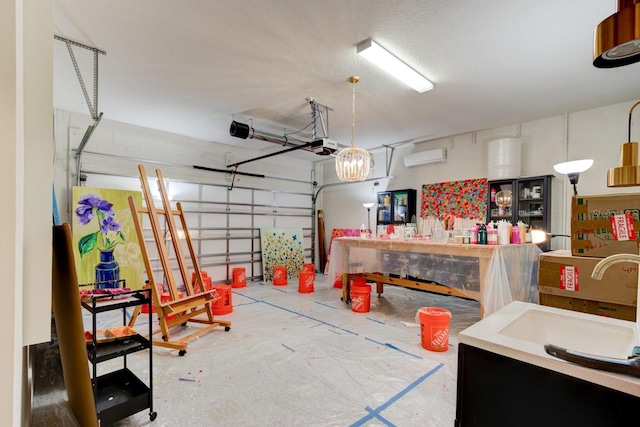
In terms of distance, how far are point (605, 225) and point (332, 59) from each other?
8.49 ft

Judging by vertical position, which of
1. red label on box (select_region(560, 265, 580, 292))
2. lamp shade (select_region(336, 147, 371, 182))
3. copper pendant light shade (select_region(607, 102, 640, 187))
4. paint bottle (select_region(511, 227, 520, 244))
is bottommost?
red label on box (select_region(560, 265, 580, 292))

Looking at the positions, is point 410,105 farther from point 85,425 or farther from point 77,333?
point 85,425

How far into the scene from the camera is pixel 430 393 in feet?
7.11

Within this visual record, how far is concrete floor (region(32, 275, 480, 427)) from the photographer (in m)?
1.90

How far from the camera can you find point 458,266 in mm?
3373

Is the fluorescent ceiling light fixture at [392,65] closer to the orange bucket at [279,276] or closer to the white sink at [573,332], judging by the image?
the white sink at [573,332]

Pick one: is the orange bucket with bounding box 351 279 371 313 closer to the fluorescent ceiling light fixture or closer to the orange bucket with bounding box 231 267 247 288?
the orange bucket with bounding box 231 267 247 288

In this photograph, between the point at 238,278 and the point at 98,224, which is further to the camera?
the point at 238,278

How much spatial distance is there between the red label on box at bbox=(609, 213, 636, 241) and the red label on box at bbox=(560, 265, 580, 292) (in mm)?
287

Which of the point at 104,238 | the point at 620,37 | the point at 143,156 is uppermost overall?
the point at 143,156

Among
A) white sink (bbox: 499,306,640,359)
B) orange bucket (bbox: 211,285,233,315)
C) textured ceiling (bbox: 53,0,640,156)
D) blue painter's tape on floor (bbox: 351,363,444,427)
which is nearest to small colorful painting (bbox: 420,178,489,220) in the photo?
textured ceiling (bbox: 53,0,640,156)

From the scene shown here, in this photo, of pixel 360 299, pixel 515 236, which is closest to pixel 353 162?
pixel 360 299

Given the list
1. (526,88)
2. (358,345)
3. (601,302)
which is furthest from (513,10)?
(358,345)

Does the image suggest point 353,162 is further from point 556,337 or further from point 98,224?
point 98,224
